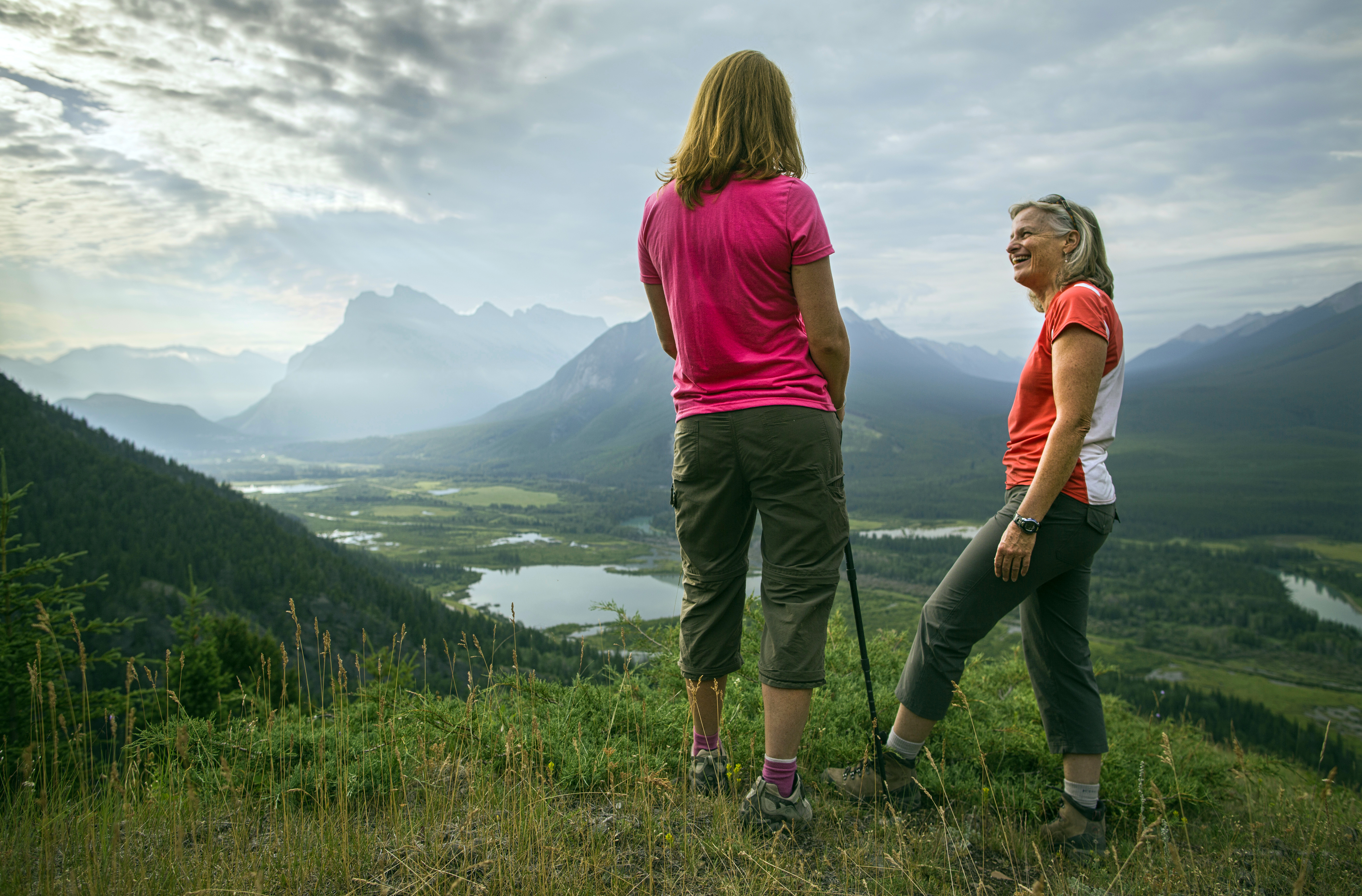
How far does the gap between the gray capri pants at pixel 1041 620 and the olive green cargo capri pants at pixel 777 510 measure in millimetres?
576

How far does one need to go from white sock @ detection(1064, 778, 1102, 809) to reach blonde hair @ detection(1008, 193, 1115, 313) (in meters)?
2.01

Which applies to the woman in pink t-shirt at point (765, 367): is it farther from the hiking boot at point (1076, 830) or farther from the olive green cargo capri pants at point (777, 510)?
the hiking boot at point (1076, 830)

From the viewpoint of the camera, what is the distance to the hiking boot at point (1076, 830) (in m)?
2.68

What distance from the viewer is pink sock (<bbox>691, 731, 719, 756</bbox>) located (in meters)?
2.88

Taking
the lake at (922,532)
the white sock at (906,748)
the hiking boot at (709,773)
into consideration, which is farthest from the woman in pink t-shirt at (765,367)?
the lake at (922,532)

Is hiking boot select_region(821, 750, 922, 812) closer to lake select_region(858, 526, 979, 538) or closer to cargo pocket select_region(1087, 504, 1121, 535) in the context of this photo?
cargo pocket select_region(1087, 504, 1121, 535)

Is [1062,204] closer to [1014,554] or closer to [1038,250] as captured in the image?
[1038,250]

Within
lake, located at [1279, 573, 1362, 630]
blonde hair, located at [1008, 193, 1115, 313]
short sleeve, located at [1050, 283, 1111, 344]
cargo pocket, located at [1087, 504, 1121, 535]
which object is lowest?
lake, located at [1279, 573, 1362, 630]

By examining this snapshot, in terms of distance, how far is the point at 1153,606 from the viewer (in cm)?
8306

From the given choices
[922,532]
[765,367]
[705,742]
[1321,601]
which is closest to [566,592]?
[922,532]

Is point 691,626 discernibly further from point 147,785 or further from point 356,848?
point 147,785

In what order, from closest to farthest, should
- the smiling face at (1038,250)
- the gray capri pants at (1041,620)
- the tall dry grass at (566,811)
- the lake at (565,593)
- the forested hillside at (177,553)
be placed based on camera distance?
the tall dry grass at (566,811) → the gray capri pants at (1041,620) → the smiling face at (1038,250) → the forested hillside at (177,553) → the lake at (565,593)

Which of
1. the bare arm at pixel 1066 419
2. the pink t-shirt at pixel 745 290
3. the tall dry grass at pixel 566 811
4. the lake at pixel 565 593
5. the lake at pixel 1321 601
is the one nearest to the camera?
the tall dry grass at pixel 566 811

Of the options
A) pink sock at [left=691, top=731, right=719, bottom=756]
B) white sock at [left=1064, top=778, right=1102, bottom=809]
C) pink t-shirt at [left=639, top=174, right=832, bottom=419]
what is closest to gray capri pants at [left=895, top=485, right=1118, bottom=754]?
white sock at [left=1064, top=778, right=1102, bottom=809]
